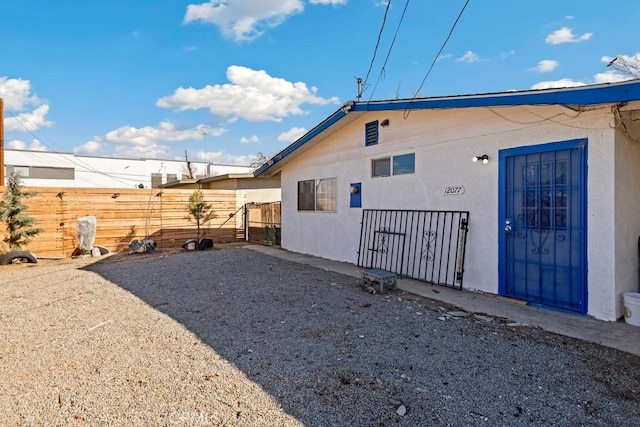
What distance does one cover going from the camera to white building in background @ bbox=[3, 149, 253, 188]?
27.2 meters

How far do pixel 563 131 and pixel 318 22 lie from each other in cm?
632

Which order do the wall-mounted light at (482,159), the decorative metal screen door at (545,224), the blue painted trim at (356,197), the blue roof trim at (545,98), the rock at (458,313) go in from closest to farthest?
the blue roof trim at (545,98) → the decorative metal screen door at (545,224) → the rock at (458,313) → the wall-mounted light at (482,159) → the blue painted trim at (356,197)

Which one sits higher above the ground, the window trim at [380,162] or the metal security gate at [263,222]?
the window trim at [380,162]

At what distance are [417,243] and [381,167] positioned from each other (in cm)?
191

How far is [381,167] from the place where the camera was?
783cm

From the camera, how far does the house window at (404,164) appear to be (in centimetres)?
698

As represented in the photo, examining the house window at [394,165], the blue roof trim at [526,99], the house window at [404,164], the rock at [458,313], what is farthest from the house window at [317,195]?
the rock at [458,313]

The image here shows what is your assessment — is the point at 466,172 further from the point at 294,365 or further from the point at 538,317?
the point at 294,365

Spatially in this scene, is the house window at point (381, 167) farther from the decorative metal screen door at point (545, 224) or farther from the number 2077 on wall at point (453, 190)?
the decorative metal screen door at point (545, 224)

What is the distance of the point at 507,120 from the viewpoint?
5.36 m

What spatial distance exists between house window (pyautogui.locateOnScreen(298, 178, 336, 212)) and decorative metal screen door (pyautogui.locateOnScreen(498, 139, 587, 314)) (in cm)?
456

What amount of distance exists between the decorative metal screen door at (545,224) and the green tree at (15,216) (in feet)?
35.6

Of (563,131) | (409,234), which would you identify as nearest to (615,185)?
(563,131)

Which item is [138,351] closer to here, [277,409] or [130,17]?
[277,409]
